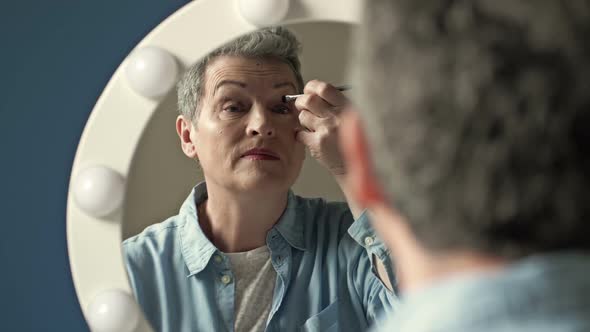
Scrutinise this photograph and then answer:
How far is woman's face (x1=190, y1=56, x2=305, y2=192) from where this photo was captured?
3.03 feet

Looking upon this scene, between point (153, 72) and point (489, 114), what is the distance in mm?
590

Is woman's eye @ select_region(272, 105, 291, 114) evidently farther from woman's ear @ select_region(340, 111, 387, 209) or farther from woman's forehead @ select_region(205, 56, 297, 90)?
woman's ear @ select_region(340, 111, 387, 209)

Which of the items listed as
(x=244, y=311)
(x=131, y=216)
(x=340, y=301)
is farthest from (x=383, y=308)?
(x=131, y=216)

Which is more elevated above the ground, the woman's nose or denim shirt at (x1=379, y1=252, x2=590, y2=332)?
the woman's nose

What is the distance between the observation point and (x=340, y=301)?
963mm

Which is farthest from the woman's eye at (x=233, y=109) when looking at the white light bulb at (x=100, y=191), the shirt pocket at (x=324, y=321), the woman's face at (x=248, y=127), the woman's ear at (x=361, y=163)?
the woman's ear at (x=361, y=163)

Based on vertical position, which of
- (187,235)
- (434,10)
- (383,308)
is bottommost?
(383,308)

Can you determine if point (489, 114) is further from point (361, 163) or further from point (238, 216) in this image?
point (238, 216)

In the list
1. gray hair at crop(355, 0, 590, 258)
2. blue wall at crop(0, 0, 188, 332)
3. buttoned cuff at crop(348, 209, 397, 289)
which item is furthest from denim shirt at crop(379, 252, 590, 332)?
blue wall at crop(0, 0, 188, 332)

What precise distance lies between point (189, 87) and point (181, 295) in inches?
9.6

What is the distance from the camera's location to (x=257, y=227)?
970 mm

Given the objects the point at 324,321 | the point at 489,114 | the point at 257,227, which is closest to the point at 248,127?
the point at 257,227

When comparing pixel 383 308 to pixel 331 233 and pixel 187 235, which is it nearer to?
pixel 331 233

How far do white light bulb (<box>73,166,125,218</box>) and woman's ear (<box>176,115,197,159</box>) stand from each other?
9 cm
